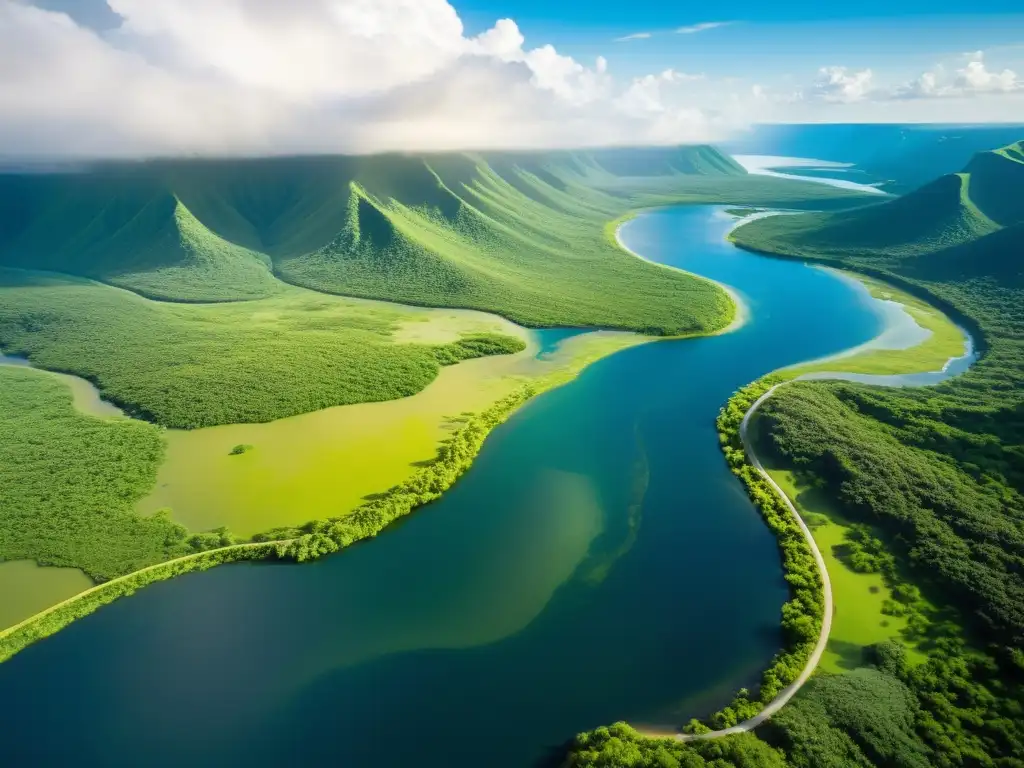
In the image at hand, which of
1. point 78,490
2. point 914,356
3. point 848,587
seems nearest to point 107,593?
point 78,490

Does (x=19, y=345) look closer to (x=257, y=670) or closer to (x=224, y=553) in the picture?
(x=224, y=553)

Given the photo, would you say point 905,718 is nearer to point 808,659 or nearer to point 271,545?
point 808,659

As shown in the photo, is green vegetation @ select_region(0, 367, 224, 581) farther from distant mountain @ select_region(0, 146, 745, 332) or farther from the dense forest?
distant mountain @ select_region(0, 146, 745, 332)

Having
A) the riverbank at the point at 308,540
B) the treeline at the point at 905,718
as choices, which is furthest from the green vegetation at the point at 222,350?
the treeline at the point at 905,718

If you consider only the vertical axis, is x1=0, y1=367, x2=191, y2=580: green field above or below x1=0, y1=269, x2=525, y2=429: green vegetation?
below

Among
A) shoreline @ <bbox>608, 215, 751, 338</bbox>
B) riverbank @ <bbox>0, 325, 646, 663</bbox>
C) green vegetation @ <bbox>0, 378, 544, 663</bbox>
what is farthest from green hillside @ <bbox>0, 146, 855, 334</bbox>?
green vegetation @ <bbox>0, 378, 544, 663</bbox>
